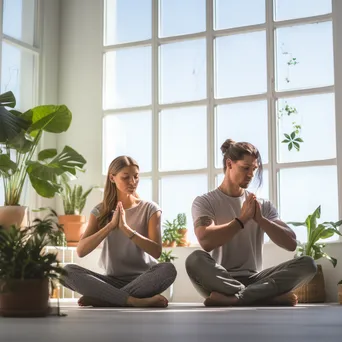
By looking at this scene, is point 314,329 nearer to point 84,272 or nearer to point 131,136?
point 84,272

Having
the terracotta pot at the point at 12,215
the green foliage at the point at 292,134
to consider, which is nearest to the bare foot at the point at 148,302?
the terracotta pot at the point at 12,215

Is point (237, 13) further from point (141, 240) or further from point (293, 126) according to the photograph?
point (141, 240)

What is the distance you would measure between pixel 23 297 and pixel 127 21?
4961 millimetres

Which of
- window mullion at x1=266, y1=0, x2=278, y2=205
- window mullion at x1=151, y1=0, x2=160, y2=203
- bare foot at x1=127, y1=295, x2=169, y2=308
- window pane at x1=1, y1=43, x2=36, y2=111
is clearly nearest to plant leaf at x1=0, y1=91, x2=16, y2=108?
window pane at x1=1, y1=43, x2=36, y2=111

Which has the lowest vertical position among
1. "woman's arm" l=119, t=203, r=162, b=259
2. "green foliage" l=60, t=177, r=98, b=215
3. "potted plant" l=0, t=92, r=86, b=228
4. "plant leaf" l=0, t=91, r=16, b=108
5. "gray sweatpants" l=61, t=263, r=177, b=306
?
"gray sweatpants" l=61, t=263, r=177, b=306

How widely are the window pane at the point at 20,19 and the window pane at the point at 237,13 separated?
1.75m

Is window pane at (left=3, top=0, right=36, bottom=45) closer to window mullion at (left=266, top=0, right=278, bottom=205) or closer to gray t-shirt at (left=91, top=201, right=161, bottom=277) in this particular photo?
window mullion at (left=266, top=0, right=278, bottom=205)

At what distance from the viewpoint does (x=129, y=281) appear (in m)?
4.58

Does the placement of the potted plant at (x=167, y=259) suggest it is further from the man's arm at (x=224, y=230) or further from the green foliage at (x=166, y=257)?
the man's arm at (x=224, y=230)

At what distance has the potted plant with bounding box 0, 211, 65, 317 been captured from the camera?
2568 mm

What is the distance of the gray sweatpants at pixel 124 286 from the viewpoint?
4332mm

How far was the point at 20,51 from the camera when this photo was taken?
7051 mm

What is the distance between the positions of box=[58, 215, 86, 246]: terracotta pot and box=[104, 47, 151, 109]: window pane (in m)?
1.11

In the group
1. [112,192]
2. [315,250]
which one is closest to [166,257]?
[315,250]
